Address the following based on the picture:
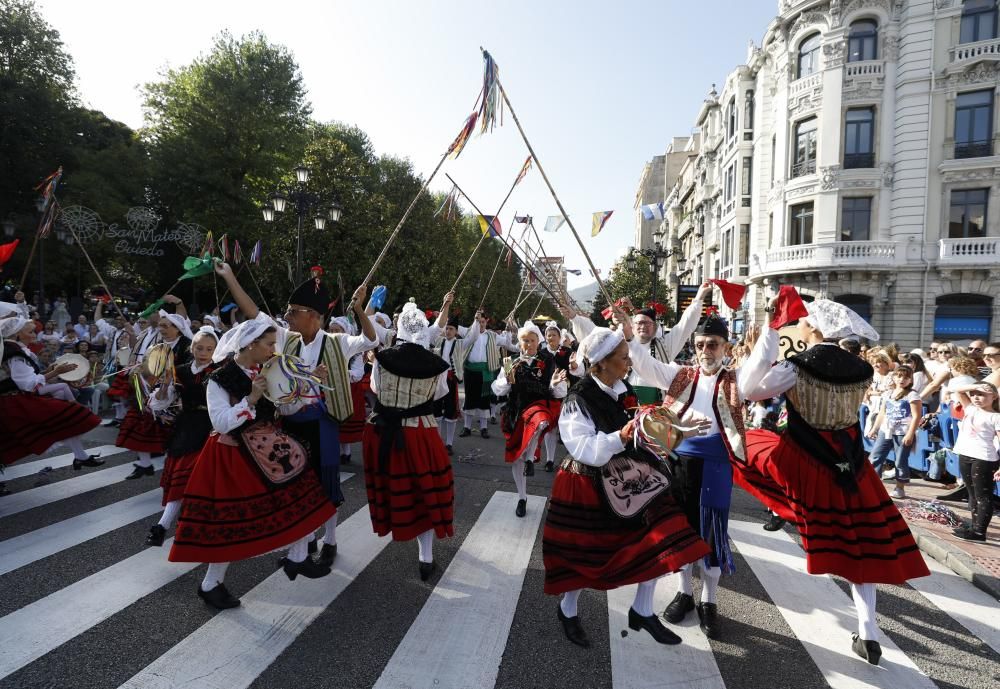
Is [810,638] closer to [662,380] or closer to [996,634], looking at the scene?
[996,634]

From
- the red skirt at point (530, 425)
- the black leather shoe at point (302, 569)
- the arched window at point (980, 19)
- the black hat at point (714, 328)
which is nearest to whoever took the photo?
the black leather shoe at point (302, 569)

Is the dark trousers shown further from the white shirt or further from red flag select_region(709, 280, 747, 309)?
the white shirt

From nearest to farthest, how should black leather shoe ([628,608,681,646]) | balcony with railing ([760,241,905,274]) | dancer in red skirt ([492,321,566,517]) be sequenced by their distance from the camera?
black leather shoe ([628,608,681,646]), dancer in red skirt ([492,321,566,517]), balcony with railing ([760,241,905,274])

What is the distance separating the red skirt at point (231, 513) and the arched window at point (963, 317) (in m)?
26.9

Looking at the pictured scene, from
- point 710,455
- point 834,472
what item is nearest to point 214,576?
point 710,455

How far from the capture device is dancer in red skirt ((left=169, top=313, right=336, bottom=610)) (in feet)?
11.7

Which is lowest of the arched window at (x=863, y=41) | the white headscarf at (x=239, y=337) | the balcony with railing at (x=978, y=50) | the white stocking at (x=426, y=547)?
the white stocking at (x=426, y=547)

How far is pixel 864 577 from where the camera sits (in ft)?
11.1

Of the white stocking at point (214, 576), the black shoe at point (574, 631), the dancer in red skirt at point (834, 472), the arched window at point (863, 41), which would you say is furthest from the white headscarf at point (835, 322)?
the arched window at point (863, 41)

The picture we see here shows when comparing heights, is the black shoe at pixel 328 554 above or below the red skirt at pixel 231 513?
below

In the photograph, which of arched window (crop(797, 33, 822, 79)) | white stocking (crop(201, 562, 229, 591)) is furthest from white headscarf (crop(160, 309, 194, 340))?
arched window (crop(797, 33, 822, 79))

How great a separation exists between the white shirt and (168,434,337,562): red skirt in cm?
197

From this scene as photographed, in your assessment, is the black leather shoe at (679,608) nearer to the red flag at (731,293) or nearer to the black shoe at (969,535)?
the red flag at (731,293)

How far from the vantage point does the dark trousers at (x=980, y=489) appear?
215 inches
